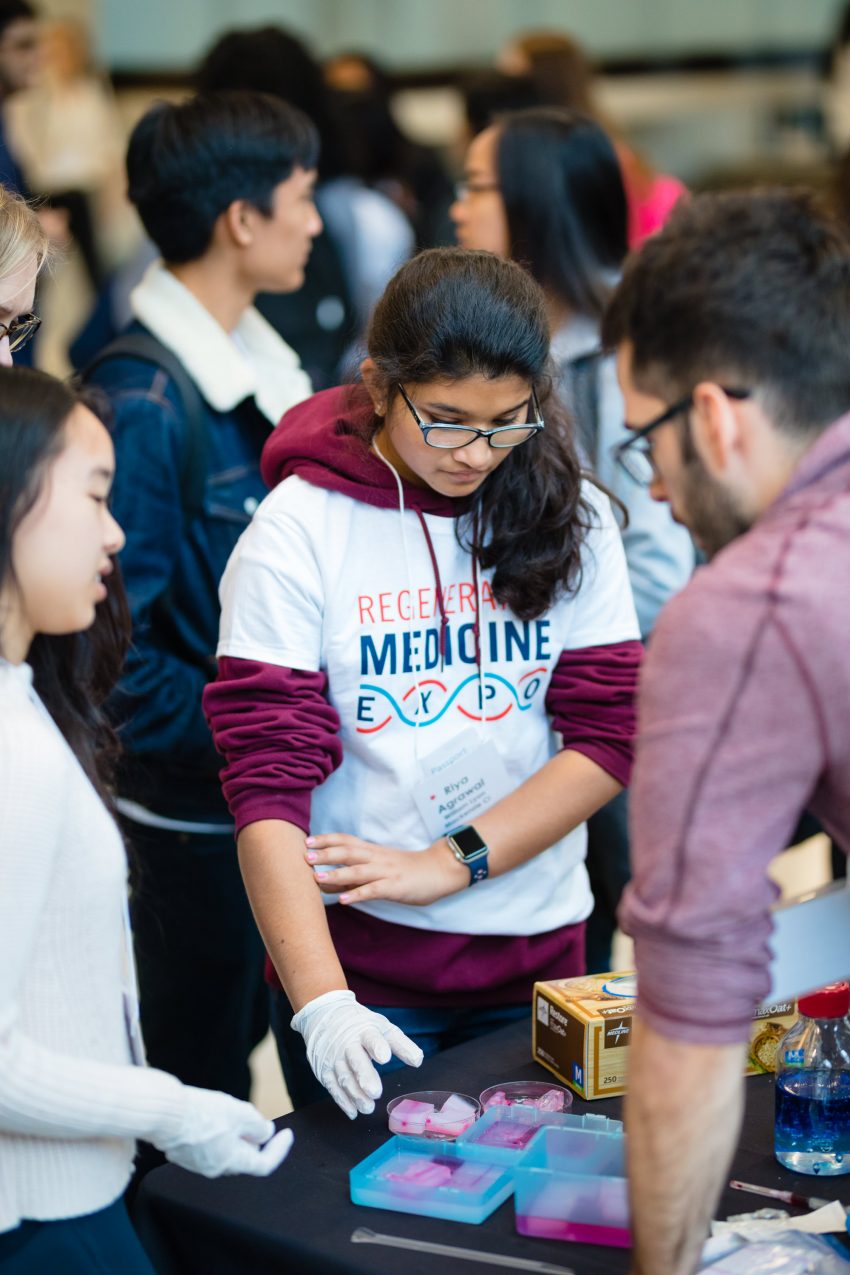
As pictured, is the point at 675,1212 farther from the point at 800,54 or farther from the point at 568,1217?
the point at 800,54

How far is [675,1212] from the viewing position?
1.06 m

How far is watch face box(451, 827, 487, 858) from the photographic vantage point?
159cm

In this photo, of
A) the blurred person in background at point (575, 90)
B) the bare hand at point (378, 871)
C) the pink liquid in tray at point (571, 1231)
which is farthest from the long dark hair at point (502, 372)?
the blurred person in background at point (575, 90)

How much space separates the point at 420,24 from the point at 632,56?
121cm

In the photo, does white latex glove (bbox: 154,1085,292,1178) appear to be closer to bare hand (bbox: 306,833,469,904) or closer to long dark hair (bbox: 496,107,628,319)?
bare hand (bbox: 306,833,469,904)

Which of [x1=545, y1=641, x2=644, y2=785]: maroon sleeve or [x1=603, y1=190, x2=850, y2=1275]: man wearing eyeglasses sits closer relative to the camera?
[x1=603, y1=190, x2=850, y2=1275]: man wearing eyeglasses

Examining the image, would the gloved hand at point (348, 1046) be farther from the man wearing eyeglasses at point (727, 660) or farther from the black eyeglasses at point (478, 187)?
the black eyeglasses at point (478, 187)

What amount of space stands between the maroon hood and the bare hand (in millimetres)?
370

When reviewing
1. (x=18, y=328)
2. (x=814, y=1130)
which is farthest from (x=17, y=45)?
(x=814, y=1130)

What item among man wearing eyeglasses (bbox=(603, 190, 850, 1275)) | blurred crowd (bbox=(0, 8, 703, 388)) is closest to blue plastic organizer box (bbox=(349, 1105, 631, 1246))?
man wearing eyeglasses (bbox=(603, 190, 850, 1275))

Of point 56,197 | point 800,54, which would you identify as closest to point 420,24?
point 800,54

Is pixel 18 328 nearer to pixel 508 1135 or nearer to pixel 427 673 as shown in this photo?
pixel 427 673

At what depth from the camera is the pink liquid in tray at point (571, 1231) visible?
120 cm

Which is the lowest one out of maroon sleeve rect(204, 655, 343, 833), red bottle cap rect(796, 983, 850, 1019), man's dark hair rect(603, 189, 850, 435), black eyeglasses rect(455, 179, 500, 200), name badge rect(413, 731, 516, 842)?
red bottle cap rect(796, 983, 850, 1019)
